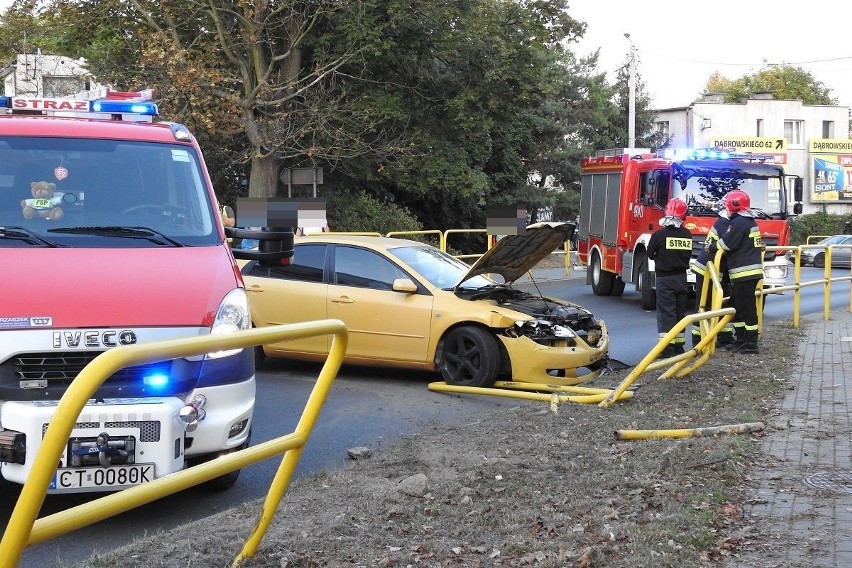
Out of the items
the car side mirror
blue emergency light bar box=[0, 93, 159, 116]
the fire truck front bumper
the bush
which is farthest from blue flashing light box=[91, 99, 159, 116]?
the bush

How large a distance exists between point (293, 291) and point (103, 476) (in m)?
5.69

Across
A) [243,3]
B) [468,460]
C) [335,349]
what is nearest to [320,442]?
[468,460]

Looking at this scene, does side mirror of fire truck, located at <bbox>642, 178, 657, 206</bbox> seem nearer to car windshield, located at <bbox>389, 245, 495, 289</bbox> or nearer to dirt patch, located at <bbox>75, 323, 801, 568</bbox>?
car windshield, located at <bbox>389, 245, 495, 289</bbox>

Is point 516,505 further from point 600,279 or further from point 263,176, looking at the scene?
point 263,176

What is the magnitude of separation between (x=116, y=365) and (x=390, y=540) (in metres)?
2.14

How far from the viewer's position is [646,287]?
17.3 metres

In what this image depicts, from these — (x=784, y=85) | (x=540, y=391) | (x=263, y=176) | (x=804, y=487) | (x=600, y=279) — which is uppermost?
(x=784, y=85)

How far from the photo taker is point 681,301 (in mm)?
11406

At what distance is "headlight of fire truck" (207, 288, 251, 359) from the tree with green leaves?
273 feet

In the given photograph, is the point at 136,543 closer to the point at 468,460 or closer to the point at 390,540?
the point at 390,540

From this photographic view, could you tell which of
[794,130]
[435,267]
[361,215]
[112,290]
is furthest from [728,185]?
[794,130]

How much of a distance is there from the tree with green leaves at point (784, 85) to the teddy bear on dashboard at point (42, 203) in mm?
83072

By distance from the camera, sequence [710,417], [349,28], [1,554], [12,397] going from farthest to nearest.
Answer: [349,28], [710,417], [12,397], [1,554]

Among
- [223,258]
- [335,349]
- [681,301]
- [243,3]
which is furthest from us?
[243,3]
